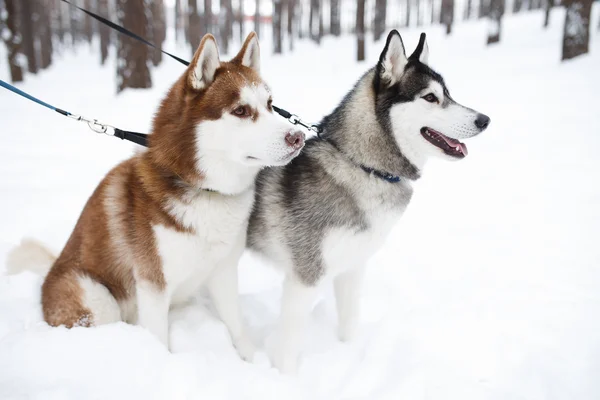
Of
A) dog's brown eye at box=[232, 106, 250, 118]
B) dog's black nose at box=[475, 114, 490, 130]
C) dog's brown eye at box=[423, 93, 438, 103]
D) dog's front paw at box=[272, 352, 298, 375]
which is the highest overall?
dog's brown eye at box=[423, 93, 438, 103]

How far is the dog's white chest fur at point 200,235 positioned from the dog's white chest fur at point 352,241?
1.69 feet

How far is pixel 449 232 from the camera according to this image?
3.91m

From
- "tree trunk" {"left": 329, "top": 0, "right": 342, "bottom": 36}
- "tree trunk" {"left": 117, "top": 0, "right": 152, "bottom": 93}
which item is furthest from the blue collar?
"tree trunk" {"left": 329, "top": 0, "right": 342, "bottom": 36}

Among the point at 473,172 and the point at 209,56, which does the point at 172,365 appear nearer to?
the point at 209,56

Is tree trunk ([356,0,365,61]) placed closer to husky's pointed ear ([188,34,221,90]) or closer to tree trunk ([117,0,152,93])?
tree trunk ([117,0,152,93])

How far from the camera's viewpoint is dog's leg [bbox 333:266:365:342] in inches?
108

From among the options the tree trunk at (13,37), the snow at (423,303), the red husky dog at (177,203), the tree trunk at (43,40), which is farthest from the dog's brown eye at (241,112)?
the tree trunk at (43,40)

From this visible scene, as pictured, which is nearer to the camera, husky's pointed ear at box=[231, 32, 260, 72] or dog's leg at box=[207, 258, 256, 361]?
husky's pointed ear at box=[231, 32, 260, 72]

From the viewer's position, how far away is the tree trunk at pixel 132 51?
857 centimetres

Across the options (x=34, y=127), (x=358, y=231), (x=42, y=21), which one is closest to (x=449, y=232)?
(x=358, y=231)

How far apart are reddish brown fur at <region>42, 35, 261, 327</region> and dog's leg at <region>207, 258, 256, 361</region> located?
1.28 ft

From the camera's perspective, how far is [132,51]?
900 centimetres

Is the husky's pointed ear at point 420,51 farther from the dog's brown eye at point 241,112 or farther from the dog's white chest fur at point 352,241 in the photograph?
the dog's brown eye at point 241,112

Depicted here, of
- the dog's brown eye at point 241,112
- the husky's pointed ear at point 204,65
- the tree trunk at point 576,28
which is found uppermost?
the tree trunk at point 576,28
